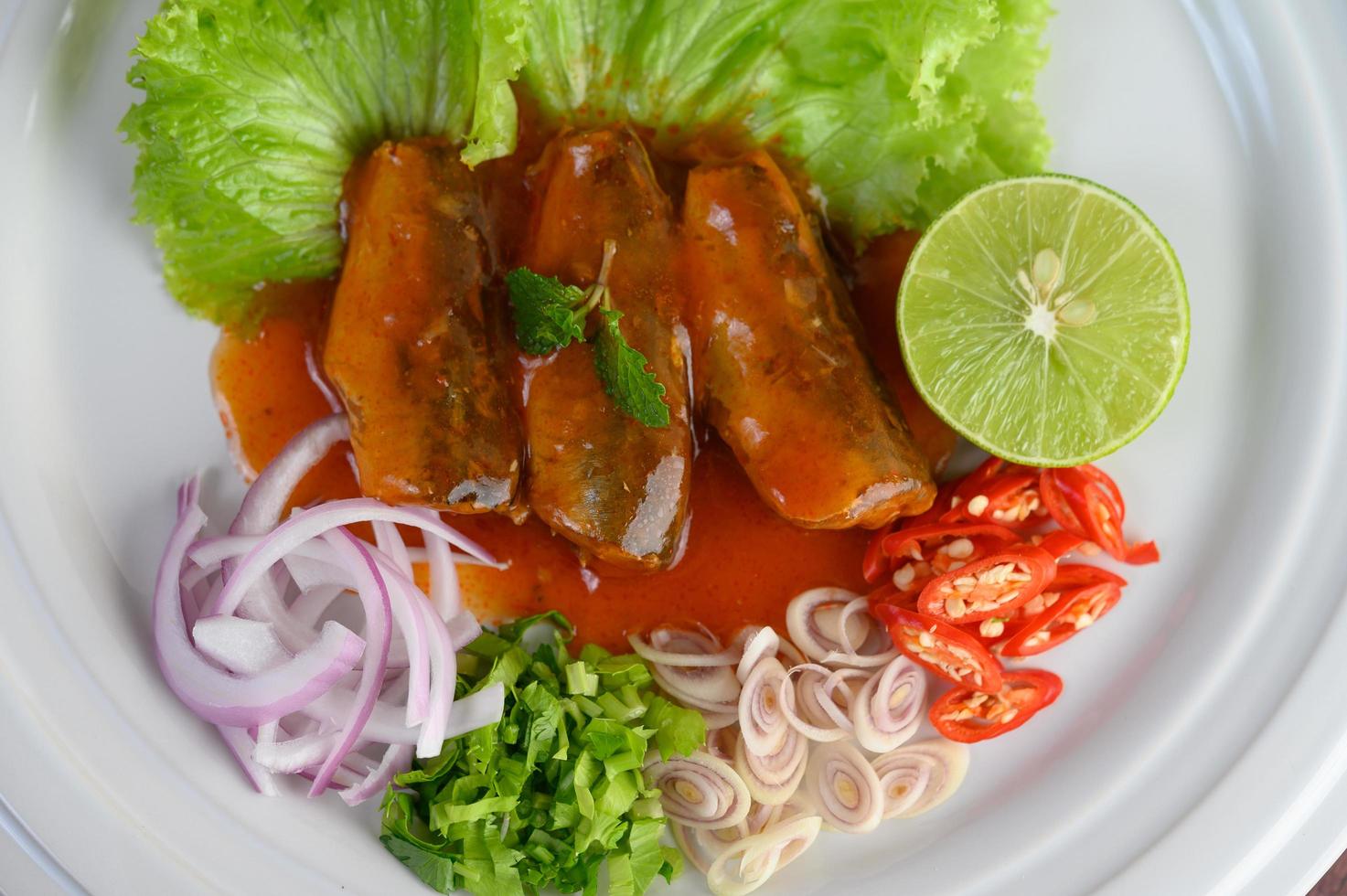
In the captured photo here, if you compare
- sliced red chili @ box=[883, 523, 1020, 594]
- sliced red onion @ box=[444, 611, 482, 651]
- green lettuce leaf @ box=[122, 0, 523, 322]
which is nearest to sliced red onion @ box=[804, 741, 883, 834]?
sliced red chili @ box=[883, 523, 1020, 594]

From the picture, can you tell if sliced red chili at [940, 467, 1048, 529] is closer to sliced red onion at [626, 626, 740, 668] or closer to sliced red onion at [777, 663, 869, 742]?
sliced red onion at [777, 663, 869, 742]

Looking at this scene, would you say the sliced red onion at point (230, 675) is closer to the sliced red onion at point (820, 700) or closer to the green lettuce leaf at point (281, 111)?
the green lettuce leaf at point (281, 111)

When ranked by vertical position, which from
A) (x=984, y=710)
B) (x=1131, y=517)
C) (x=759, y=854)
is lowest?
(x=759, y=854)

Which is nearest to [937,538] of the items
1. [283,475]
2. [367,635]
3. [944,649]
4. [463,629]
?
[944,649]

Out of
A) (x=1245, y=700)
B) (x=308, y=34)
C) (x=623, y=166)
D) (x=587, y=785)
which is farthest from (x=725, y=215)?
(x=1245, y=700)

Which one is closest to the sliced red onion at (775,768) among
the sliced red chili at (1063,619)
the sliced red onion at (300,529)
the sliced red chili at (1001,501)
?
the sliced red chili at (1063,619)

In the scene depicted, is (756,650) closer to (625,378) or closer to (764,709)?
(764,709)
